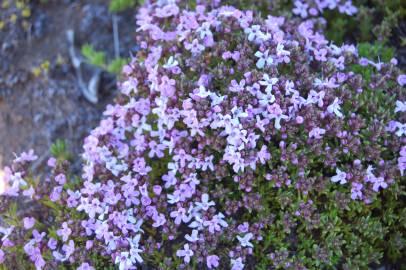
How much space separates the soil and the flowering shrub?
1.12m

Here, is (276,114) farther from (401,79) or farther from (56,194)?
(56,194)

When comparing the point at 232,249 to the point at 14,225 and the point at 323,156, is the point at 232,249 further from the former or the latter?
the point at 14,225

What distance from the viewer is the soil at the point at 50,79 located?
16.2 feet

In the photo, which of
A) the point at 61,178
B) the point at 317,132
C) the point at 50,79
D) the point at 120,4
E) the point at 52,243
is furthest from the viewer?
the point at 120,4

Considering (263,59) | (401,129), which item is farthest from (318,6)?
A: (401,129)

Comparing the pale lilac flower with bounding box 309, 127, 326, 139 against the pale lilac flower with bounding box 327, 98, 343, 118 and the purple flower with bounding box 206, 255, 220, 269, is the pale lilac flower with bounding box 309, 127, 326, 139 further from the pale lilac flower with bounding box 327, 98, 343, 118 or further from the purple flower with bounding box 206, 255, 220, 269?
the purple flower with bounding box 206, 255, 220, 269

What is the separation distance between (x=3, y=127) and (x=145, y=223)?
2.10 meters

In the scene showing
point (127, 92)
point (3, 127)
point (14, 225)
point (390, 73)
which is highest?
point (390, 73)

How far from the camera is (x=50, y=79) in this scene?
5266 mm

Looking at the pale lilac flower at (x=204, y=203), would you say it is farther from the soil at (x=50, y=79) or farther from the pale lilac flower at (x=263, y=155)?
the soil at (x=50, y=79)

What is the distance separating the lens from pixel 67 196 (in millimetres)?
3639

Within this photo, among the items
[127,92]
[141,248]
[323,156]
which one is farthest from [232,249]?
[127,92]

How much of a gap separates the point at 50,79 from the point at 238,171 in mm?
2554

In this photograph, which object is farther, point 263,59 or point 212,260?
point 263,59
